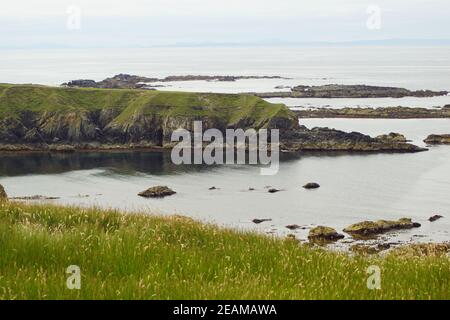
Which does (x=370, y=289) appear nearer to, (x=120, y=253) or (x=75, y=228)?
(x=120, y=253)

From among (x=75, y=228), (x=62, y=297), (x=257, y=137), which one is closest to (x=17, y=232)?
(x=75, y=228)

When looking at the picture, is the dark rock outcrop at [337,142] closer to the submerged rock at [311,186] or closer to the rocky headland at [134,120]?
the rocky headland at [134,120]

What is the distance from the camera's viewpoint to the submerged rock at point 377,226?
2670 inches

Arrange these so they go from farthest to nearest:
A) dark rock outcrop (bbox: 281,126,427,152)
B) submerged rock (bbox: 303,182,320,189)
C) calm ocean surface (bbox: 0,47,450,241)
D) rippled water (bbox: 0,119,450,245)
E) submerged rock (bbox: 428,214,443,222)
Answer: dark rock outcrop (bbox: 281,126,427,152) → submerged rock (bbox: 303,182,320,189) → rippled water (bbox: 0,119,450,245) → calm ocean surface (bbox: 0,47,450,241) → submerged rock (bbox: 428,214,443,222)

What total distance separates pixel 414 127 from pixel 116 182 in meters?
86.7

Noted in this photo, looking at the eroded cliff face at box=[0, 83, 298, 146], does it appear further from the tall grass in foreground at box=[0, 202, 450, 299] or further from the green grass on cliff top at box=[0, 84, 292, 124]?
the tall grass in foreground at box=[0, 202, 450, 299]

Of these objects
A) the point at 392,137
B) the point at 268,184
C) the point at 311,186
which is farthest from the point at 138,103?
the point at 311,186

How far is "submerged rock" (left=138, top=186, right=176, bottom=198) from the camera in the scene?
92225 millimetres

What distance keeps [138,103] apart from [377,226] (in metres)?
101

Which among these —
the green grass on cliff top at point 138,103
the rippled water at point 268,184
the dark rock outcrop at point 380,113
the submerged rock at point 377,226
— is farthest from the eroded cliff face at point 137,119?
the submerged rock at point 377,226

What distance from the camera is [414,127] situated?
15712 centimetres

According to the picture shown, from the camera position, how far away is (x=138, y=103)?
522 ft

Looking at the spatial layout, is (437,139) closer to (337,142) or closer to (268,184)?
(337,142)

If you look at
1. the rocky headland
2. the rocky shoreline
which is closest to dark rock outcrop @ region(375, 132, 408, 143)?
the rocky headland
